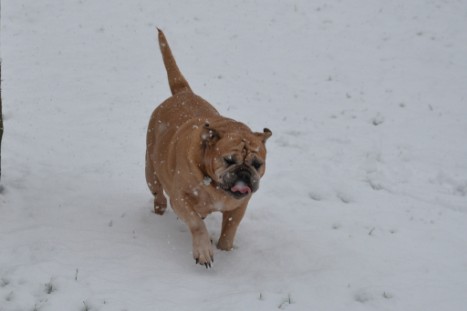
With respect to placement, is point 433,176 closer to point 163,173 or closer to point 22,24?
point 163,173

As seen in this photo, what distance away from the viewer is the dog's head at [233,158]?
161 inches

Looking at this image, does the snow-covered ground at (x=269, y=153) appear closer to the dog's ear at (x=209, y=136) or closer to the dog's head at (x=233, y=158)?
the dog's head at (x=233, y=158)

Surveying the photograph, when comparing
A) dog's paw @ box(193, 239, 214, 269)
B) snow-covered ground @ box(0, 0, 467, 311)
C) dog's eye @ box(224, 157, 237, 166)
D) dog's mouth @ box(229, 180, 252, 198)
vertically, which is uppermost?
dog's eye @ box(224, 157, 237, 166)

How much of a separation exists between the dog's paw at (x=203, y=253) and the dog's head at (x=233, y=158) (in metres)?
0.51

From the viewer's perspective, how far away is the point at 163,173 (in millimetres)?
5035

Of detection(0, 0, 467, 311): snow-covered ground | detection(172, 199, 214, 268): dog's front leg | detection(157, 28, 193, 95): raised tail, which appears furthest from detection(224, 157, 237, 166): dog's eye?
detection(157, 28, 193, 95): raised tail

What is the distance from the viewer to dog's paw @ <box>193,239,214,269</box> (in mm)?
4421

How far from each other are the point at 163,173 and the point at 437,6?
9992 millimetres

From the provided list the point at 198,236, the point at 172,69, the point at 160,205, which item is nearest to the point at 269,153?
the point at 172,69

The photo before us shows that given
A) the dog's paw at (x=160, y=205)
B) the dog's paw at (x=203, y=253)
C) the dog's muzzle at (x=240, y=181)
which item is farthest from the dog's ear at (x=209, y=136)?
the dog's paw at (x=160, y=205)

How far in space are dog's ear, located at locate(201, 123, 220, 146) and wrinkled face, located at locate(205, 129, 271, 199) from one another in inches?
0.7

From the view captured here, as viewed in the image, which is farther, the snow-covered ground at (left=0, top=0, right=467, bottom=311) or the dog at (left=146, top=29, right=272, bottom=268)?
the snow-covered ground at (left=0, top=0, right=467, bottom=311)

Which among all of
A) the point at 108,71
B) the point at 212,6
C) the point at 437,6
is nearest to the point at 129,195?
the point at 108,71

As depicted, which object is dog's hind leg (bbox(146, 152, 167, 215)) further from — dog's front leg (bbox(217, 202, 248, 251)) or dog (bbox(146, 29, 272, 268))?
dog's front leg (bbox(217, 202, 248, 251))
